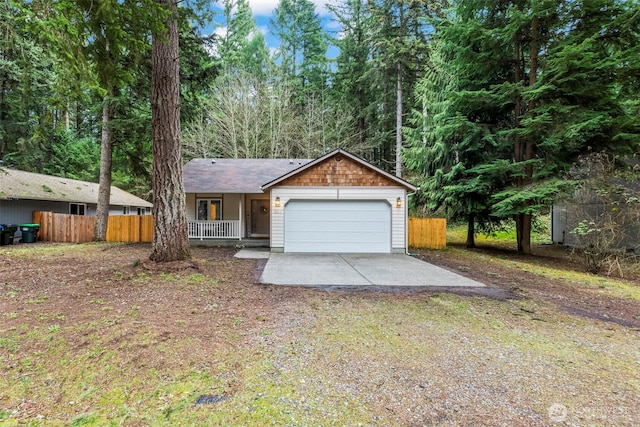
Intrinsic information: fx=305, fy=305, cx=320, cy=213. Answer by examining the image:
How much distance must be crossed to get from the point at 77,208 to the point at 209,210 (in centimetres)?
1046

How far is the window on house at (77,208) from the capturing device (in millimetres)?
18208

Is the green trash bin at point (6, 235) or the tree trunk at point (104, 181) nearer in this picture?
the green trash bin at point (6, 235)

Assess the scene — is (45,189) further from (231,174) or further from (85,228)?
(231,174)

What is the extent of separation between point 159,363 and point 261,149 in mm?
19995

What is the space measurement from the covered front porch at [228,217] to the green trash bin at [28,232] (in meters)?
6.83

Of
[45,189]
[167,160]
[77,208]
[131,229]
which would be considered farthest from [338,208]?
[77,208]

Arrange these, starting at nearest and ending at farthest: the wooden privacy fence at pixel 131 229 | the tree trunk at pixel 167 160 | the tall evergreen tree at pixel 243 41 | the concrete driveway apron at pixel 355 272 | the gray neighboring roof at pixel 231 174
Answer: the concrete driveway apron at pixel 355 272 → the tree trunk at pixel 167 160 → the gray neighboring roof at pixel 231 174 → the wooden privacy fence at pixel 131 229 → the tall evergreen tree at pixel 243 41

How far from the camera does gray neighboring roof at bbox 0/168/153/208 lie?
47.1ft

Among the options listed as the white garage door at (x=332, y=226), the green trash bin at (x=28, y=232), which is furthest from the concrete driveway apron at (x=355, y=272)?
the green trash bin at (x=28, y=232)

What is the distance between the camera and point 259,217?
50.3ft

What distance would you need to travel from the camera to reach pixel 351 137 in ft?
73.6

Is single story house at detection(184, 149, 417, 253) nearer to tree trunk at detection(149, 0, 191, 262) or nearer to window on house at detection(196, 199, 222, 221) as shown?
window on house at detection(196, 199, 222, 221)

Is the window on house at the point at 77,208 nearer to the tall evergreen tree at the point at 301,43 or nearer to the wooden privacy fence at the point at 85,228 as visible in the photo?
the wooden privacy fence at the point at 85,228

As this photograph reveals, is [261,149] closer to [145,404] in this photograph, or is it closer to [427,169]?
[427,169]
